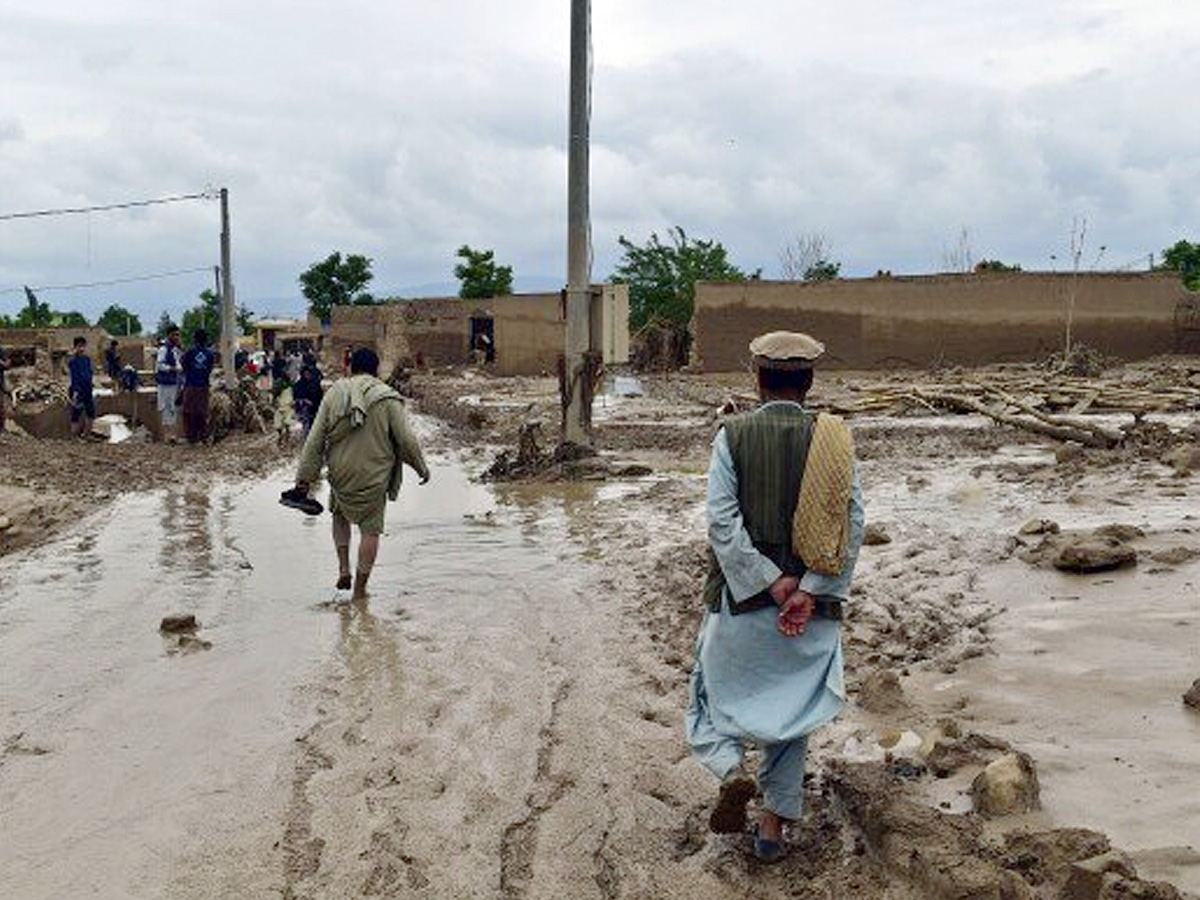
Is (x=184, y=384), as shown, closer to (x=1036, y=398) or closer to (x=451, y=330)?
(x=1036, y=398)

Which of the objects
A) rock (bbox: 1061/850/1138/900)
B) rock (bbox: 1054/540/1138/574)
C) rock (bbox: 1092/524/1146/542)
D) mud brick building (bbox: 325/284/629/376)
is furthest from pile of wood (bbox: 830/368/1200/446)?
mud brick building (bbox: 325/284/629/376)

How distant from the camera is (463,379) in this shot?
36.3 meters

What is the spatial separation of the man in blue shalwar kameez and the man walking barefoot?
173 inches

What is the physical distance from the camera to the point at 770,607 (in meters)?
3.94

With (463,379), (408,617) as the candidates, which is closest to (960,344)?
(463,379)

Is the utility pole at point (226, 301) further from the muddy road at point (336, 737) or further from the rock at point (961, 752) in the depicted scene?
the rock at point (961, 752)

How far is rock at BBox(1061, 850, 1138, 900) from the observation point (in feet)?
10.9

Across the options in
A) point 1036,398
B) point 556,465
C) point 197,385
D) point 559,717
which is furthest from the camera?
point 197,385

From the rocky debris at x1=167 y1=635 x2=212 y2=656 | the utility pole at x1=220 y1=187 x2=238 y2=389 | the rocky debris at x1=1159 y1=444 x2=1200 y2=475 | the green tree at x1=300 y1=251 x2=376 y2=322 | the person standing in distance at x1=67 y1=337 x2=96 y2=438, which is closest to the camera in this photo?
the rocky debris at x1=167 y1=635 x2=212 y2=656

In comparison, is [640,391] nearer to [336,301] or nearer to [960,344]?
[960,344]

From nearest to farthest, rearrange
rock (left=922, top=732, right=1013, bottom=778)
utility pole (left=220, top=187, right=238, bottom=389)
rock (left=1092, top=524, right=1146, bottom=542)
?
1. rock (left=922, top=732, right=1013, bottom=778)
2. rock (left=1092, top=524, right=1146, bottom=542)
3. utility pole (left=220, top=187, right=238, bottom=389)

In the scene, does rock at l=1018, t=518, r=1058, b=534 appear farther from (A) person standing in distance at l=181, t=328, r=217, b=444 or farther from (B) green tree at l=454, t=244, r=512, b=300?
(B) green tree at l=454, t=244, r=512, b=300

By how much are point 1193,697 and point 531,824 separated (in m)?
2.42

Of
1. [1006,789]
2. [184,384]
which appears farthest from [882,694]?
[184,384]
